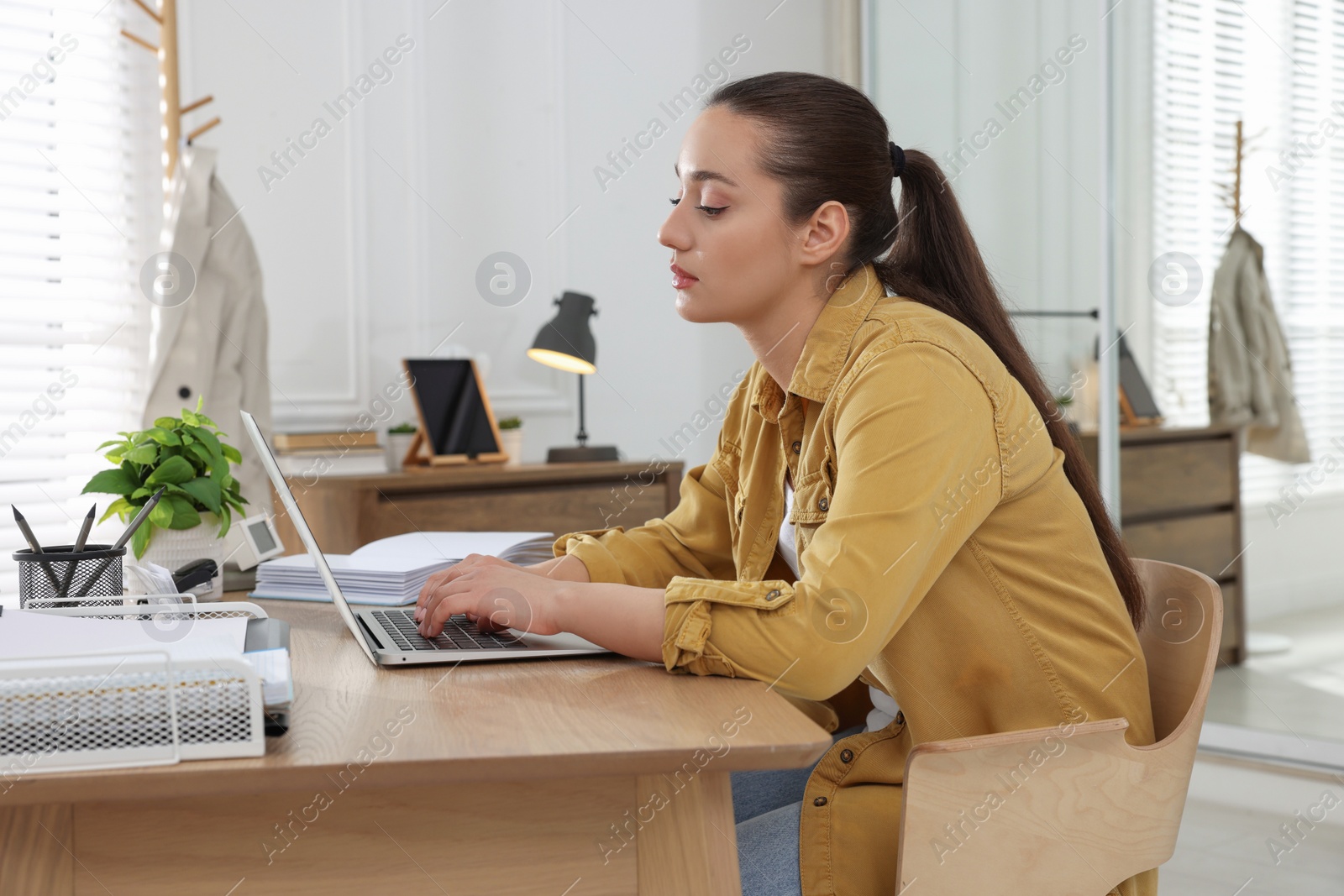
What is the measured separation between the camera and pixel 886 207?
1.34 m

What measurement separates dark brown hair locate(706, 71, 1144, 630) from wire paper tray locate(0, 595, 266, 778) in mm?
798

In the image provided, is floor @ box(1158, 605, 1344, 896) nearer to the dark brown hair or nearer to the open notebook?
the dark brown hair

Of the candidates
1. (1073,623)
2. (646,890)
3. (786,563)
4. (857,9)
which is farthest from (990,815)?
(857,9)

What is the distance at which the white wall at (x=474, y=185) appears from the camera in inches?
132

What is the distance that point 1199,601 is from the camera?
1.08 metres

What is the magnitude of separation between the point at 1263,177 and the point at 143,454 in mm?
2791

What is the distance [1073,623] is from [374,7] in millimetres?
3178

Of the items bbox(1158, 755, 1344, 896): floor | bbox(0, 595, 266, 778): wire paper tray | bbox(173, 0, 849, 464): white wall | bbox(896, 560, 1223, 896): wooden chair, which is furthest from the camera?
bbox(173, 0, 849, 464): white wall

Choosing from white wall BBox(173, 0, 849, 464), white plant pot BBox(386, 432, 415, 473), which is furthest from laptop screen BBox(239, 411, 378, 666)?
white wall BBox(173, 0, 849, 464)

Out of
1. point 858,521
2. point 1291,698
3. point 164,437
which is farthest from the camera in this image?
point 1291,698

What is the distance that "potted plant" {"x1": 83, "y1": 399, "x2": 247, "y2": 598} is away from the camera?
1406 mm

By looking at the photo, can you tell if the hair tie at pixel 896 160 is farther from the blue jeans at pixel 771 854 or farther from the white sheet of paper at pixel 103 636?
the white sheet of paper at pixel 103 636

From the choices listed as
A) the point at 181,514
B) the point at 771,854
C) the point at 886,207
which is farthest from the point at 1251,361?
the point at 181,514

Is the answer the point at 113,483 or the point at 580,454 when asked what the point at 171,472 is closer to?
the point at 113,483
